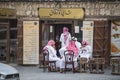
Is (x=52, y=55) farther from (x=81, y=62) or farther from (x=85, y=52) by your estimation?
(x=85, y=52)

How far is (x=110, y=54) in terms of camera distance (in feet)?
89.5

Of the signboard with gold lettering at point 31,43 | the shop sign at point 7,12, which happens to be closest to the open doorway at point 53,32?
the signboard with gold lettering at point 31,43

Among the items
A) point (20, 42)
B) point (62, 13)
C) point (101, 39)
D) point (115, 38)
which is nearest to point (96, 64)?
point (101, 39)

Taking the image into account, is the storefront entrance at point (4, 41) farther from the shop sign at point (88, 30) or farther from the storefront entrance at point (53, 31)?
the shop sign at point (88, 30)

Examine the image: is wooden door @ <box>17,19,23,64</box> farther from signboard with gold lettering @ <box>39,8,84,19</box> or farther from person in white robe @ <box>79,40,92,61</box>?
person in white robe @ <box>79,40,92,61</box>

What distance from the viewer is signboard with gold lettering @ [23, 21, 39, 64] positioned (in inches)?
1077

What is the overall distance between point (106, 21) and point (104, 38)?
41.1 inches

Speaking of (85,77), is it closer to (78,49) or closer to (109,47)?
(78,49)

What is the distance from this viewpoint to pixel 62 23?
1083 inches

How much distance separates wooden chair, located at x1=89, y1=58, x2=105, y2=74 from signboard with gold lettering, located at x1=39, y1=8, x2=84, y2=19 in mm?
5248

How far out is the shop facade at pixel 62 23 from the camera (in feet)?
88.3

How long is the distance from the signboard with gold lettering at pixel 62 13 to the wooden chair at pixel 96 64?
17.2 feet

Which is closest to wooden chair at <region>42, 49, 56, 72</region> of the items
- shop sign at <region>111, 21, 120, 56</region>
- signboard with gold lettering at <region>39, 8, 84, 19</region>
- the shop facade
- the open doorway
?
the shop facade

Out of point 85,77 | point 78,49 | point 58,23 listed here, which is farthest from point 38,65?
point 85,77
